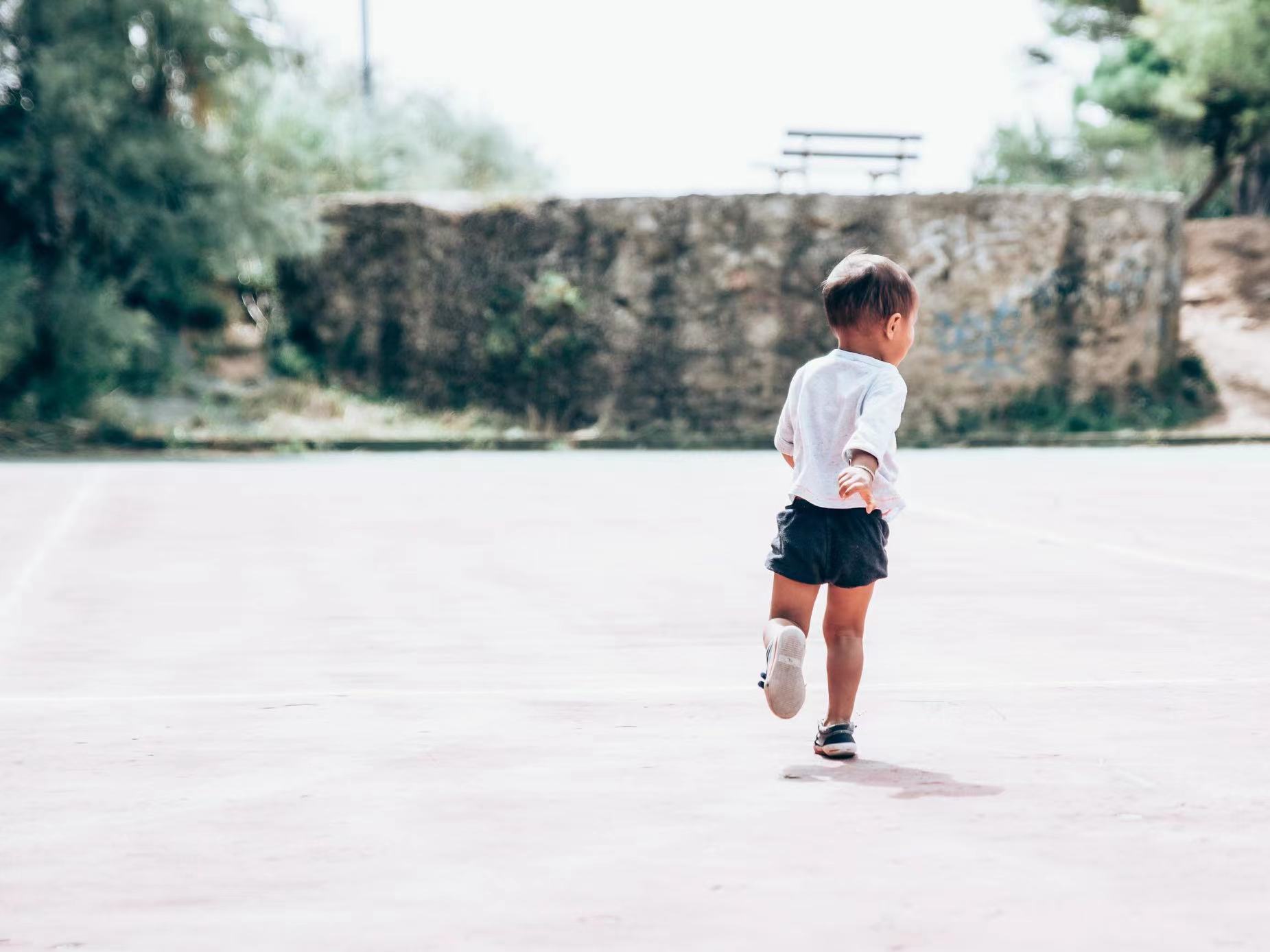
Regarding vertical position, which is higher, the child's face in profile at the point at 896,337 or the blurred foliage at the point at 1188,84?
the blurred foliage at the point at 1188,84

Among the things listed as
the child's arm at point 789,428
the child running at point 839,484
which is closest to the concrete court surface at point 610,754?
the child running at point 839,484

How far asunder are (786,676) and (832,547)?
0.41 m

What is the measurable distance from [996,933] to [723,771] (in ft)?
4.97

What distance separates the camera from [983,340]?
28.7 meters

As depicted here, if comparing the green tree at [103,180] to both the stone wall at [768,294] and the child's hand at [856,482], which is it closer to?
the stone wall at [768,294]

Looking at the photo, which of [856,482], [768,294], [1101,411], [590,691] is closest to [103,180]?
[768,294]

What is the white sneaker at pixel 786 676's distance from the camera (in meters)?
5.03

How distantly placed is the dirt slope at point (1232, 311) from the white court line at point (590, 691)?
884 inches

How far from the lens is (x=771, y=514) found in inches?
559

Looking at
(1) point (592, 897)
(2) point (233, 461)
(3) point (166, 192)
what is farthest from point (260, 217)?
(1) point (592, 897)

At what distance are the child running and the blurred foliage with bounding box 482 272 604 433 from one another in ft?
76.8

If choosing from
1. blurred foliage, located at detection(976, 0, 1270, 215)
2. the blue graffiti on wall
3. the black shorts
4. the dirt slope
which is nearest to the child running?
the black shorts

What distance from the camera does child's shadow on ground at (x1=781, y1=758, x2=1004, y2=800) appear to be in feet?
15.6

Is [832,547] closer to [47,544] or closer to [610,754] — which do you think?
[610,754]
